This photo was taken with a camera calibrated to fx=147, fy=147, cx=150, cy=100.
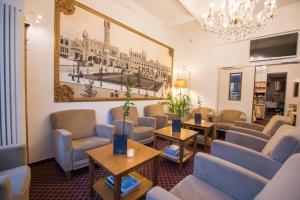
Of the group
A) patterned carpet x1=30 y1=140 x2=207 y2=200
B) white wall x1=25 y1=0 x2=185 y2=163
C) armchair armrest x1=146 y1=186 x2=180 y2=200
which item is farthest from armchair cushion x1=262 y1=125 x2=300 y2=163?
white wall x1=25 y1=0 x2=185 y2=163

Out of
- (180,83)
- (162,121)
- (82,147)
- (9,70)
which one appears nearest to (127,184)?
(82,147)

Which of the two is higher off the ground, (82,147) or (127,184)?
(82,147)

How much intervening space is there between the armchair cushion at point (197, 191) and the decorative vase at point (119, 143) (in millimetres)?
661

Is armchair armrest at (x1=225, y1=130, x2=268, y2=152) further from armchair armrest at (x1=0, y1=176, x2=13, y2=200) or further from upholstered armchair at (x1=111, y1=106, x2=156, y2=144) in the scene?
armchair armrest at (x1=0, y1=176, x2=13, y2=200)

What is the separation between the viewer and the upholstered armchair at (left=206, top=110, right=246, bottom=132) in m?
3.61

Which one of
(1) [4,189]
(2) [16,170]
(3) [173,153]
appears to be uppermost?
(1) [4,189]

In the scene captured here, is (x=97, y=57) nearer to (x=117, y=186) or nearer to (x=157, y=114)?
(x=157, y=114)

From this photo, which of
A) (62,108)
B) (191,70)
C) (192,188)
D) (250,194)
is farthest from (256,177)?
(191,70)

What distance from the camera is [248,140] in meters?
2.02

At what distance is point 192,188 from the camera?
1.16 metres

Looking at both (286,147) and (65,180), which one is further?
(65,180)

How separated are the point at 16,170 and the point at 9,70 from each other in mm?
1002

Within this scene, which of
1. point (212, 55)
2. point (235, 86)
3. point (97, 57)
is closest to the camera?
point (97, 57)

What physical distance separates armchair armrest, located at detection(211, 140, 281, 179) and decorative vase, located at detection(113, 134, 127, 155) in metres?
0.98
